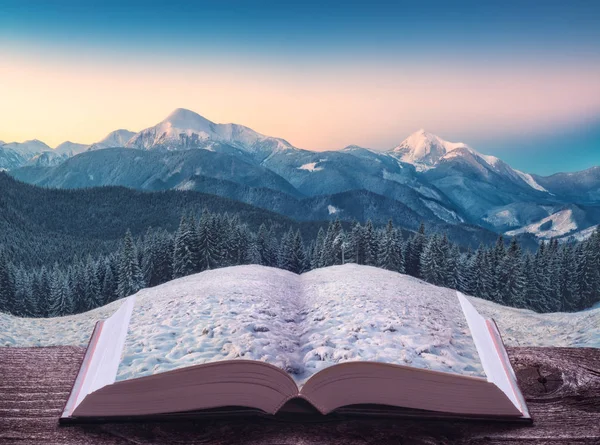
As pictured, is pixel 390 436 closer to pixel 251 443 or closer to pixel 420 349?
pixel 251 443

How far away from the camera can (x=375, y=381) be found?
1951 millimetres

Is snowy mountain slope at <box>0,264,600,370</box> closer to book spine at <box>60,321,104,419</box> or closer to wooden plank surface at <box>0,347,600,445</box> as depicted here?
book spine at <box>60,321,104,419</box>

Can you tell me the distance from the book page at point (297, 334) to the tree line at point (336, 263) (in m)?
40.6

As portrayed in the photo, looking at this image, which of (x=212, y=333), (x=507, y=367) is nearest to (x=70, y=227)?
(x=212, y=333)

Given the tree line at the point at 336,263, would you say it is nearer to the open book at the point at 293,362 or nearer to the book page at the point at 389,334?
the book page at the point at 389,334

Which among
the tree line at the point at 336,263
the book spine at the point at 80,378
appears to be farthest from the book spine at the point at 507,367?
the tree line at the point at 336,263

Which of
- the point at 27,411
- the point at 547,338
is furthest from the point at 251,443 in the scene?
the point at 547,338

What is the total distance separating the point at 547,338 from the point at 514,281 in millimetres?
Result: 36098

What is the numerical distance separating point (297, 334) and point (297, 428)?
1.07 meters

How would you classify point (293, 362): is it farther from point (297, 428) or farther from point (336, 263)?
point (336, 263)

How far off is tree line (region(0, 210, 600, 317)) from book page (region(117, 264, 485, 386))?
4064 centimetres

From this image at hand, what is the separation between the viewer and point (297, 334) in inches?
116

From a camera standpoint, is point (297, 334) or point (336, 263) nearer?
point (297, 334)

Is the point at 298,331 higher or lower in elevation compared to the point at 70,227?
higher
